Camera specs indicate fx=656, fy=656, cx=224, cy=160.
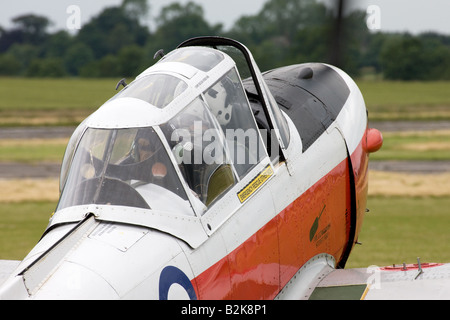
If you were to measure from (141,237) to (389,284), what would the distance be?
7.06ft

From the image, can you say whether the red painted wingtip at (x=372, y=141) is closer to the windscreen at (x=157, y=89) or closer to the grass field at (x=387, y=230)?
the windscreen at (x=157, y=89)

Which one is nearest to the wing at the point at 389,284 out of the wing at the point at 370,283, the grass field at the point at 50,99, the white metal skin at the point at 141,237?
the wing at the point at 370,283

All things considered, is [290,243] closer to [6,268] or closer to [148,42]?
[6,268]

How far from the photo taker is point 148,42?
83625 millimetres

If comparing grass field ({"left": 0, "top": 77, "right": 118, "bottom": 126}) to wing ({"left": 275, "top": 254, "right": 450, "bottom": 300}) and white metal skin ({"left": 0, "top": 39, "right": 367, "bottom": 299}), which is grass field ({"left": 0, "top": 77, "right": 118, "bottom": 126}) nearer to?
wing ({"left": 275, "top": 254, "right": 450, "bottom": 300})

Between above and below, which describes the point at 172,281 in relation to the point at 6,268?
above

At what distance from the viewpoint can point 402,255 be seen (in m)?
11.4

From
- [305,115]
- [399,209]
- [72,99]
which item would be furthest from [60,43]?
[305,115]

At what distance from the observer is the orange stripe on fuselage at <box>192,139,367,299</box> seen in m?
4.45

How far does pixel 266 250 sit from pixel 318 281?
2.75ft

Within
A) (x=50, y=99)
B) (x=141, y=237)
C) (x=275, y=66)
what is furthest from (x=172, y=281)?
(x=50, y=99)

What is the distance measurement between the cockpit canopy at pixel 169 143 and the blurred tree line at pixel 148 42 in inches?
1550

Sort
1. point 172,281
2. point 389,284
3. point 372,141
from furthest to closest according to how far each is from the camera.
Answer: point 372,141 → point 389,284 → point 172,281
